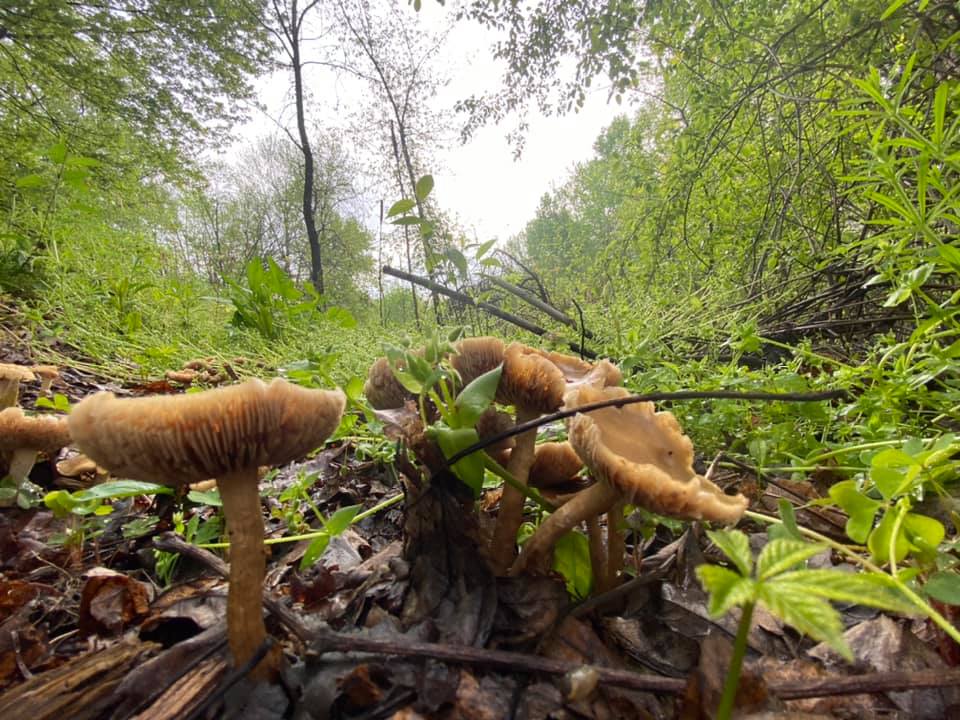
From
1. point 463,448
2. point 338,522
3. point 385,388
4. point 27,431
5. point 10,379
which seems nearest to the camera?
point 463,448

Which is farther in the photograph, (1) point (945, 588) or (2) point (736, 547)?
(1) point (945, 588)

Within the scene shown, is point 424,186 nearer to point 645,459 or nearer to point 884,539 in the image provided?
point 645,459

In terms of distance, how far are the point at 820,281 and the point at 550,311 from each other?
1.82 meters

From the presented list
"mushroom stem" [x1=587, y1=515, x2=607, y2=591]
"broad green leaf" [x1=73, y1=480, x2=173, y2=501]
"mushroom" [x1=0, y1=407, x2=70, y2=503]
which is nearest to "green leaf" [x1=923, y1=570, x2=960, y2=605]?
"mushroom stem" [x1=587, y1=515, x2=607, y2=591]

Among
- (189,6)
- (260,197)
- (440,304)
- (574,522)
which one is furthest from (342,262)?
(574,522)

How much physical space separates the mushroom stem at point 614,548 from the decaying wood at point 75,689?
43.7 inches

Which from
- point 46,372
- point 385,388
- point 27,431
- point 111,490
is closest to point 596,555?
point 385,388

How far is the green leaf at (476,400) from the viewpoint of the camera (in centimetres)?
112

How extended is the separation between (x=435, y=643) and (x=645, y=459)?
606 mm

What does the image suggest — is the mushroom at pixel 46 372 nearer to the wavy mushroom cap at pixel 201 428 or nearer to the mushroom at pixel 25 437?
the mushroom at pixel 25 437

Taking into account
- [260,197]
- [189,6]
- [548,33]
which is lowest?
[548,33]

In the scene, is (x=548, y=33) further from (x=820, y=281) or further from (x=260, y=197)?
(x=260, y=197)

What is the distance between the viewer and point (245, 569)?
1080mm

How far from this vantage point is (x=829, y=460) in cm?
178
